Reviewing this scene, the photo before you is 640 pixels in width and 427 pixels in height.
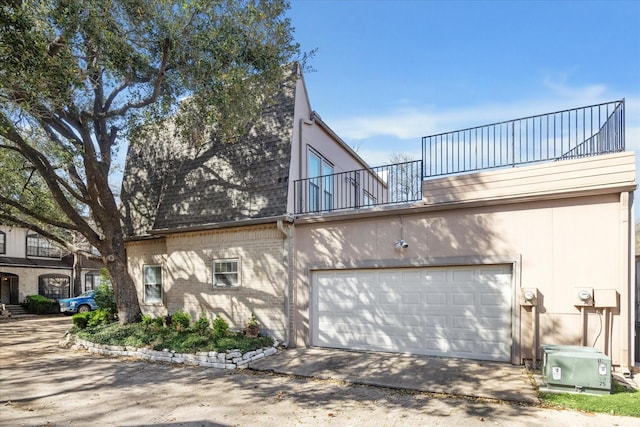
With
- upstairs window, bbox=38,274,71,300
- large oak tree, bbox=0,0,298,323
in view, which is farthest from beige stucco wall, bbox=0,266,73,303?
large oak tree, bbox=0,0,298,323

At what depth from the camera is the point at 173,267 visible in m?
12.0

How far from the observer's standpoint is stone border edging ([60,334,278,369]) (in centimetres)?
848

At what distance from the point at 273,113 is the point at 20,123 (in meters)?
6.66

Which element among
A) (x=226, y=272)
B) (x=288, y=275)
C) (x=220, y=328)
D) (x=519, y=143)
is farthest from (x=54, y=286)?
(x=519, y=143)

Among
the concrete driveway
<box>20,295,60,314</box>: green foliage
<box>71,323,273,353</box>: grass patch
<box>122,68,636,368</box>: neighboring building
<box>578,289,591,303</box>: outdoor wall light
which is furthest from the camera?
<box>20,295,60,314</box>: green foliage

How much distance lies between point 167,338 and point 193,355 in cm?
128

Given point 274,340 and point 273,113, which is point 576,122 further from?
point 274,340

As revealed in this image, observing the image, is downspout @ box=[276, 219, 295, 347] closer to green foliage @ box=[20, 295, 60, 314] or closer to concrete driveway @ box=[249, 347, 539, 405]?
concrete driveway @ box=[249, 347, 539, 405]

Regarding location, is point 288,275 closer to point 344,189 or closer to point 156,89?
point 344,189

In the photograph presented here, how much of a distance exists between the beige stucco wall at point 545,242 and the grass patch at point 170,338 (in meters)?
3.57

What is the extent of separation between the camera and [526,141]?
811cm

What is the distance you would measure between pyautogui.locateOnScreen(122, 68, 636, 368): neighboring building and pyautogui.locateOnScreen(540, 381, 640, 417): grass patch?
128 centimetres

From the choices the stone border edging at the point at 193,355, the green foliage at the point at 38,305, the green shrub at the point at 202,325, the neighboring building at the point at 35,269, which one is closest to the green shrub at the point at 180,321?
the green shrub at the point at 202,325

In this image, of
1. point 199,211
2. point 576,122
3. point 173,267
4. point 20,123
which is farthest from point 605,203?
point 20,123
